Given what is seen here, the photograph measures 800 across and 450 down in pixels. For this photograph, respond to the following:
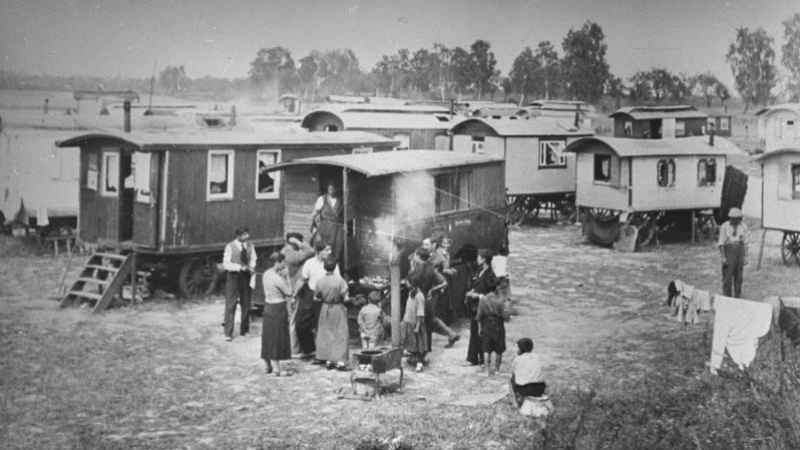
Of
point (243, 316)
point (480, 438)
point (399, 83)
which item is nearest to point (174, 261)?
point (243, 316)

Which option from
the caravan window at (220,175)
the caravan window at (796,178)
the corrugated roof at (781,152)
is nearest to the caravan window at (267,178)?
the caravan window at (220,175)

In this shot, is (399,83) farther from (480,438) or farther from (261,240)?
(480,438)

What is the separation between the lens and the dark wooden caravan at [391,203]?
1290 centimetres

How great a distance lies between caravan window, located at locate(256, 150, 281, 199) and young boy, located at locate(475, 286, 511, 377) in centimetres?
653

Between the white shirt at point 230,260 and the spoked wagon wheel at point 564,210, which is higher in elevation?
the spoked wagon wheel at point 564,210

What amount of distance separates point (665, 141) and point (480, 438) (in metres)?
13.6

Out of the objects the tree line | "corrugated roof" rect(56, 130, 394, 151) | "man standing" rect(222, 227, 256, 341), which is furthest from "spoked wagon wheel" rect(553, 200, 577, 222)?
"man standing" rect(222, 227, 256, 341)

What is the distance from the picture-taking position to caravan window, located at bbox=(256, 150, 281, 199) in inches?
639

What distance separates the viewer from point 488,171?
1545 centimetres

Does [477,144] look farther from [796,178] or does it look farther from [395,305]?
[395,305]

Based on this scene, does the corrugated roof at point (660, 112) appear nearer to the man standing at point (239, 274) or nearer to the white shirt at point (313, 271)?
the white shirt at point (313, 271)

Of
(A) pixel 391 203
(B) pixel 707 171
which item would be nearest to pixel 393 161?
(A) pixel 391 203

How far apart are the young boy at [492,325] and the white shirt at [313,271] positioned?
2.14 meters

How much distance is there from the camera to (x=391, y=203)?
12.9 metres
